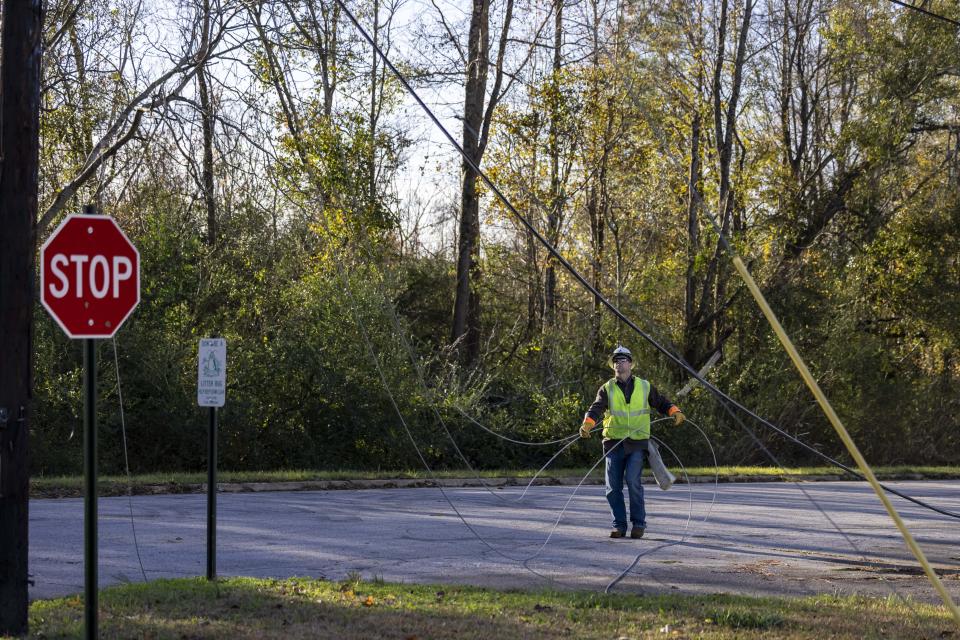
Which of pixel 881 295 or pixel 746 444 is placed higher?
pixel 881 295

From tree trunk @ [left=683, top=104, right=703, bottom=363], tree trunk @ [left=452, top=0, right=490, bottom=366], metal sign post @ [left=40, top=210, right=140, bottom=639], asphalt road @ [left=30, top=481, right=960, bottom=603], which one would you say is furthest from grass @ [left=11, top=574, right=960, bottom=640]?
tree trunk @ [left=683, top=104, right=703, bottom=363]

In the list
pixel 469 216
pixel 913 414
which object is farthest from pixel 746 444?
pixel 469 216

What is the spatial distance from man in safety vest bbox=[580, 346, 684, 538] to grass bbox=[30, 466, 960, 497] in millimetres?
4669

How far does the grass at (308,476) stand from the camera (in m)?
16.6

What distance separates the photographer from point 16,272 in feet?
23.4

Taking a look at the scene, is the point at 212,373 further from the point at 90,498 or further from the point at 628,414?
the point at 628,414

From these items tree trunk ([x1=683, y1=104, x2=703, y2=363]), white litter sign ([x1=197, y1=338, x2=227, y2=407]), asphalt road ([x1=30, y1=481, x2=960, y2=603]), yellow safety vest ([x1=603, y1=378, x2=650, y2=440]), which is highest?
tree trunk ([x1=683, y1=104, x2=703, y2=363])

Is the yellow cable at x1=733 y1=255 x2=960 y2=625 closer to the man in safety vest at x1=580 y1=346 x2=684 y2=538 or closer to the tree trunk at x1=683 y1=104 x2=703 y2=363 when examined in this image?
the man in safety vest at x1=580 y1=346 x2=684 y2=538

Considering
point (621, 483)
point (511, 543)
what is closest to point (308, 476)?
point (511, 543)

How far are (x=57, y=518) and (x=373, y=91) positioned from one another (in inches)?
781

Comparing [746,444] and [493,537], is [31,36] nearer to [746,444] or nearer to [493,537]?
[493,537]

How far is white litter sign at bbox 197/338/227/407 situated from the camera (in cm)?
846

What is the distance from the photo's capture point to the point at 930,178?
3006 cm

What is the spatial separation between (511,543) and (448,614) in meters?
4.20
